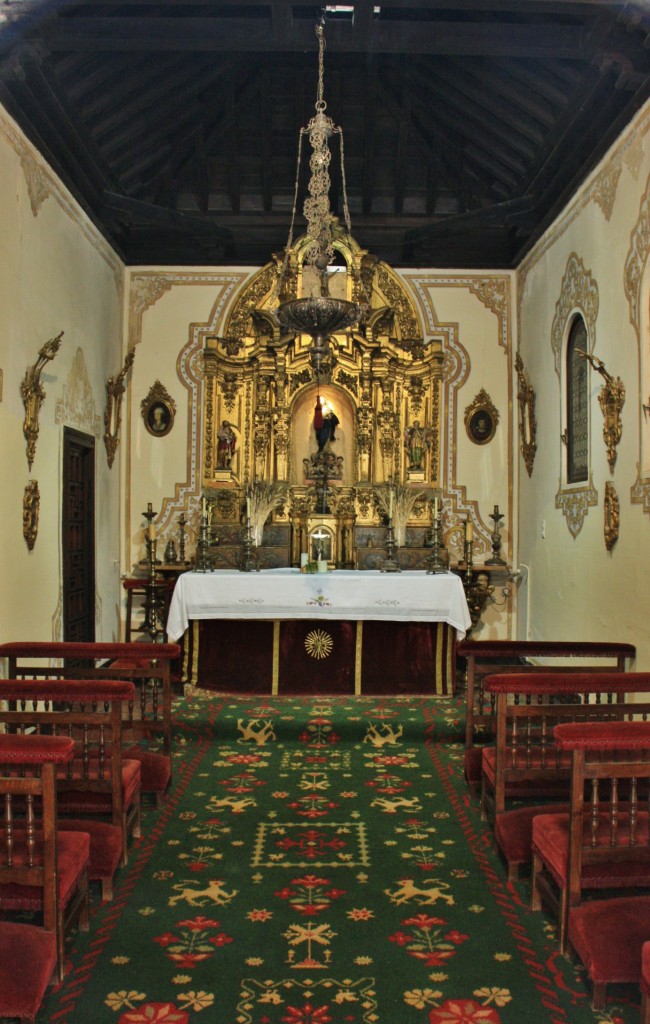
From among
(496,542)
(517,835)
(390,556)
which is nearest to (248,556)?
(390,556)

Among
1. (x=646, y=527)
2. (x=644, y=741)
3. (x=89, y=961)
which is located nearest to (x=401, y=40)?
(x=646, y=527)

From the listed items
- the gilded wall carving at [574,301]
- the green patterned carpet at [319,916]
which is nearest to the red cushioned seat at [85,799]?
the green patterned carpet at [319,916]

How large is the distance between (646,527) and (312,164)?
12.6 ft

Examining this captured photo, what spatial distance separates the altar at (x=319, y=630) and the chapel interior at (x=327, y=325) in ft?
0.17

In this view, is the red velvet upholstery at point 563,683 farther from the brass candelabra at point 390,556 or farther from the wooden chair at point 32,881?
the brass candelabra at point 390,556

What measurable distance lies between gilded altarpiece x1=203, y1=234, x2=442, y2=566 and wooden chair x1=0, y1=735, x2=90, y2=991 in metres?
6.95

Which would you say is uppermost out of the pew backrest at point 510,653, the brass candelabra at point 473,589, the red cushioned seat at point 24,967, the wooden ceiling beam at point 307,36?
the wooden ceiling beam at point 307,36

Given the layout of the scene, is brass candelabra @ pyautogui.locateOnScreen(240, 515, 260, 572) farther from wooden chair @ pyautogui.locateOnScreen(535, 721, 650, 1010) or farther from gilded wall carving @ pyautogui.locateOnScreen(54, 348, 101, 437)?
wooden chair @ pyautogui.locateOnScreen(535, 721, 650, 1010)

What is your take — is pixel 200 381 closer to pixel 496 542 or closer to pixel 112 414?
pixel 112 414

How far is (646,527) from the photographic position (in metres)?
6.22

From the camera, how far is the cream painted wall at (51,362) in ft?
22.0

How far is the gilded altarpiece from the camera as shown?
10.5 meters

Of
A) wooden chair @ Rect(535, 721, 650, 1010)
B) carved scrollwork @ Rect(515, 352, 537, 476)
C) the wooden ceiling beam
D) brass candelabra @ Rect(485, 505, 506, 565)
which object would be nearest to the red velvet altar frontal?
brass candelabra @ Rect(485, 505, 506, 565)

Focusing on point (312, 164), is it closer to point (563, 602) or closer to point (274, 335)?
point (274, 335)
